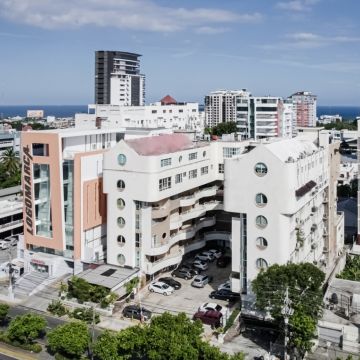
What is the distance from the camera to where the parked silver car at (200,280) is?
41188 millimetres

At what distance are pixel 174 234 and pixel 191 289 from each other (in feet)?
18.7

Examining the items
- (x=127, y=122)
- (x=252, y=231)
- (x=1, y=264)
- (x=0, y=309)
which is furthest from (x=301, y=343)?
(x=127, y=122)

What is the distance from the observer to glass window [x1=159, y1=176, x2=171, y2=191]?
Result: 4069 cm

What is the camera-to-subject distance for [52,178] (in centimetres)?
4222

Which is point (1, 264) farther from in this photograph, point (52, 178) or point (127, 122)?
point (127, 122)

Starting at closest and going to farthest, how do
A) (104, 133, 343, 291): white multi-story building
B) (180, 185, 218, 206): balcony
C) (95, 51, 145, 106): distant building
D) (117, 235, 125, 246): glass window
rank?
(104, 133, 343, 291): white multi-story building < (117, 235, 125, 246): glass window < (180, 185, 218, 206): balcony < (95, 51, 145, 106): distant building

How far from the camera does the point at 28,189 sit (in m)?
43.4

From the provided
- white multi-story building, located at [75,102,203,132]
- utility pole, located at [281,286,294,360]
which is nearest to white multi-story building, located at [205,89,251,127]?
white multi-story building, located at [75,102,203,132]

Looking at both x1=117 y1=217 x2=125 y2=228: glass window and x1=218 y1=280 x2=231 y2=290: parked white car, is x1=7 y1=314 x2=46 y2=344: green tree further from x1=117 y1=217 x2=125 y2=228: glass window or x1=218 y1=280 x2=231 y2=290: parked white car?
x1=218 y1=280 x2=231 y2=290: parked white car

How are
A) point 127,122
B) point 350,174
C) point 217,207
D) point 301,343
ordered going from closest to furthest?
point 301,343 → point 217,207 → point 350,174 → point 127,122

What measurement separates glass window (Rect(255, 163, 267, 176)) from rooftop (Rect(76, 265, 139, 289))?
13.7 meters

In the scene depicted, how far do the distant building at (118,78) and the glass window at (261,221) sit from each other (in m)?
127

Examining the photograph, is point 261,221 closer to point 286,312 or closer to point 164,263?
point 286,312

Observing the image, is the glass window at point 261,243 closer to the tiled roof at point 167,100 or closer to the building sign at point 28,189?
the building sign at point 28,189
